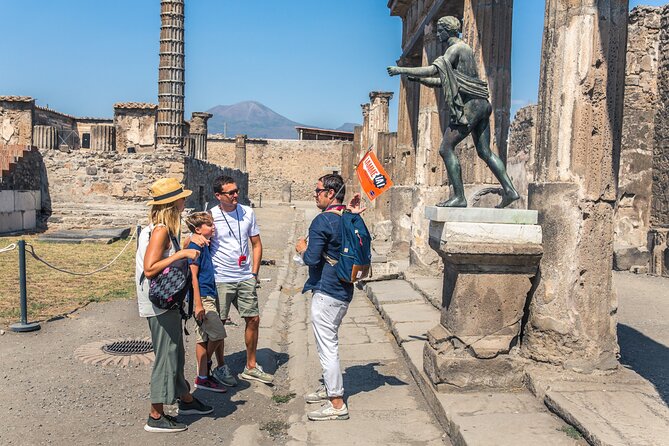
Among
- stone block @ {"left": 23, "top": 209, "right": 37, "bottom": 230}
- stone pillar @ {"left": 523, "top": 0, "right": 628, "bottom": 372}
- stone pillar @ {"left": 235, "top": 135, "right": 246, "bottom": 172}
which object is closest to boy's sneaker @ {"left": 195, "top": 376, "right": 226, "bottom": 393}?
stone pillar @ {"left": 523, "top": 0, "right": 628, "bottom": 372}

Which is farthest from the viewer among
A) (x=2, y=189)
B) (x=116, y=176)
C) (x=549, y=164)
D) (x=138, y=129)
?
(x=138, y=129)

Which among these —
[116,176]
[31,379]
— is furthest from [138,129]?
[31,379]

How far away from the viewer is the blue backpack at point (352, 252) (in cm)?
417

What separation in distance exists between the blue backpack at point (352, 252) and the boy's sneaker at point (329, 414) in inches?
36.1

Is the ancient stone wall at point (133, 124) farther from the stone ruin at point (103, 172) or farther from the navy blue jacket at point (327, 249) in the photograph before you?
the navy blue jacket at point (327, 249)

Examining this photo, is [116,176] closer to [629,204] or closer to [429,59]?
[429,59]

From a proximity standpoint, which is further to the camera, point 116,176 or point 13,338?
point 116,176

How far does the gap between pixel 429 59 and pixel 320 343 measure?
318 inches

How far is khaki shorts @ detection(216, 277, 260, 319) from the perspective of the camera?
5.04m

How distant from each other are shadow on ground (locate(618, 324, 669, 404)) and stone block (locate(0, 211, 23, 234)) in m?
15.2

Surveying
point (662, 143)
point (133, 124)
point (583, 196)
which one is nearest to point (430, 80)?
point (583, 196)

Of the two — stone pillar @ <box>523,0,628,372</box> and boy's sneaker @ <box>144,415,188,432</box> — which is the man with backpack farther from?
stone pillar @ <box>523,0,628,372</box>

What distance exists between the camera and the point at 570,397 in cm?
391

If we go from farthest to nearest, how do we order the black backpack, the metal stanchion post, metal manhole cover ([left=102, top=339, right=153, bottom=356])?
the metal stanchion post
metal manhole cover ([left=102, top=339, right=153, bottom=356])
the black backpack
